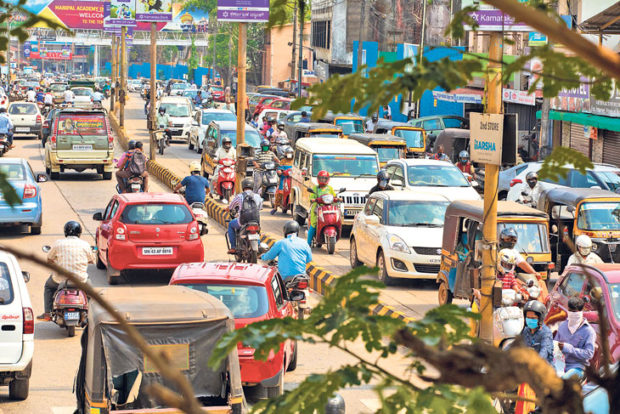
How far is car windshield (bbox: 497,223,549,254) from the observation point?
17297 millimetres

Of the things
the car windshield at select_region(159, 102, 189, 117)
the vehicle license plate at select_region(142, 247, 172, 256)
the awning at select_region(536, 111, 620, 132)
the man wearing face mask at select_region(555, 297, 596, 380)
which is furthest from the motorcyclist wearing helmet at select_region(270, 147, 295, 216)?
the car windshield at select_region(159, 102, 189, 117)

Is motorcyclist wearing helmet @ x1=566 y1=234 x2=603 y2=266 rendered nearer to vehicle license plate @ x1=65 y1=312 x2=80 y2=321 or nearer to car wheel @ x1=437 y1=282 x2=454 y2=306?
car wheel @ x1=437 y1=282 x2=454 y2=306

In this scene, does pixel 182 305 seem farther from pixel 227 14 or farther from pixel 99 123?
pixel 99 123

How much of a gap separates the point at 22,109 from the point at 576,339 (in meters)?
40.9

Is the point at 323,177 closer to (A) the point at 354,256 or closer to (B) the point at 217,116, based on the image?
(A) the point at 354,256

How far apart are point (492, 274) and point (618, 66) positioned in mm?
10068

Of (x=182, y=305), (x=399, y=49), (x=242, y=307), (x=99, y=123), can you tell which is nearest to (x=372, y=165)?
(x=99, y=123)

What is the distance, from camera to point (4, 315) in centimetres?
1165

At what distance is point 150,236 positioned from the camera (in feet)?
61.6

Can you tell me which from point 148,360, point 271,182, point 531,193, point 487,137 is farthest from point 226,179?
point 148,360

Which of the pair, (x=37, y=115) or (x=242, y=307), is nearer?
(x=242, y=307)

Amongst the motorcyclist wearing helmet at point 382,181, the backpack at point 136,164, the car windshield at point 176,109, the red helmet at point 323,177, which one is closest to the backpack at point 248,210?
the red helmet at point 323,177

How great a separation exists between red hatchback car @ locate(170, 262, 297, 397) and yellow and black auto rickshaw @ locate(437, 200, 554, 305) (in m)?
4.80

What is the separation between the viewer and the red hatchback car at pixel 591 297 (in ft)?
40.8
